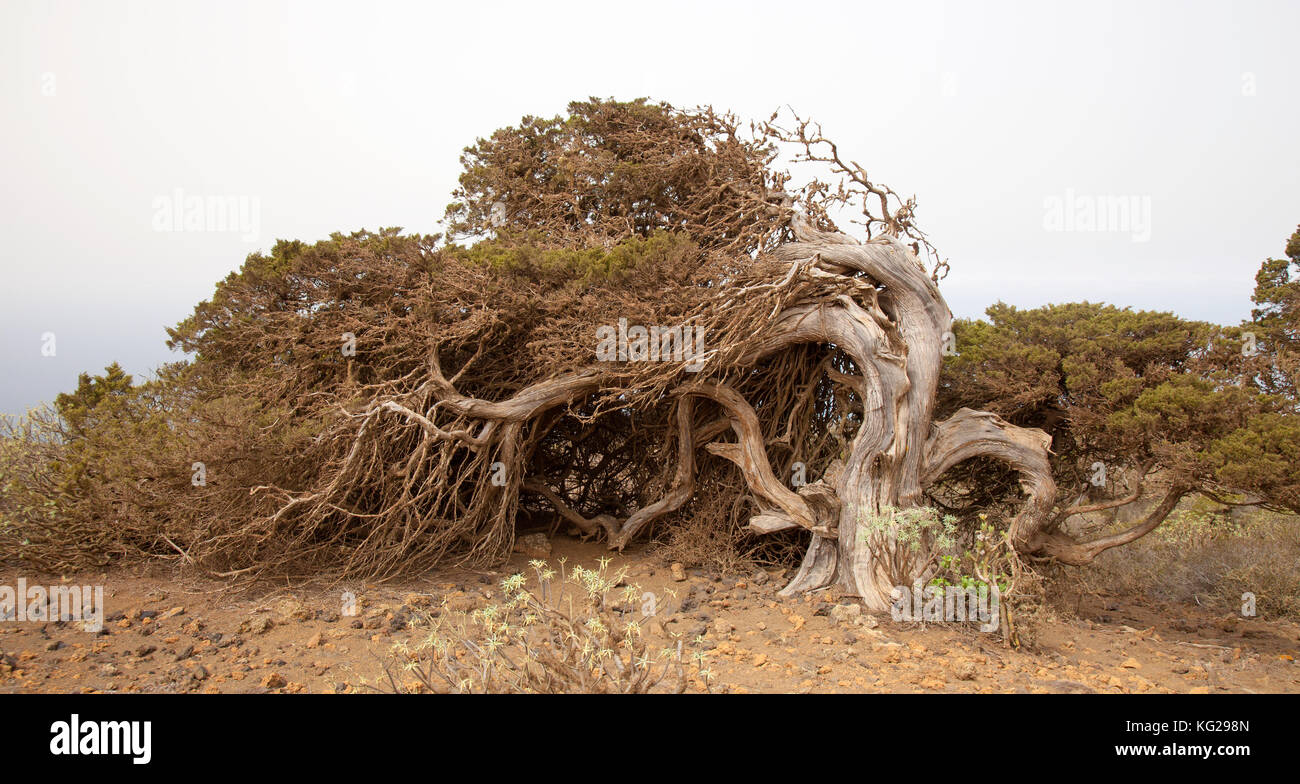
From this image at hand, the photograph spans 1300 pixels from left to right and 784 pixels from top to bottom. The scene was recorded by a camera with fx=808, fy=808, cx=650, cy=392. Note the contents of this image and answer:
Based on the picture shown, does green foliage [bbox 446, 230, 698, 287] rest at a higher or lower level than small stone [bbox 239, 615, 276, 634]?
higher

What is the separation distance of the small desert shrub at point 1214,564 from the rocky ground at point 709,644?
538mm

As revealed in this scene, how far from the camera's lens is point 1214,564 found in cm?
920

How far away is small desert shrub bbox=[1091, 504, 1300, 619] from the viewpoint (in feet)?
27.3

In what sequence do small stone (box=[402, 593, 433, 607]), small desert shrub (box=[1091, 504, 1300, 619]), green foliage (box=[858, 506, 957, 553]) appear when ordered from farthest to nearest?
small desert shrub (box=[1091, 504, 1300, 619]) → small stone (box=[402, 593, 433, 607]) → green foliage (box=[858, 506, 957, 553])

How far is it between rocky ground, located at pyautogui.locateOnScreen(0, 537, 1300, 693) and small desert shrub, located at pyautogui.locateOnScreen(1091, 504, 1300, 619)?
0.54 meters

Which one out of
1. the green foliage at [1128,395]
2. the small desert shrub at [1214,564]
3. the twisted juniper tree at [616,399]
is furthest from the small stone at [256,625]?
the small desert shrub at [1214,564]

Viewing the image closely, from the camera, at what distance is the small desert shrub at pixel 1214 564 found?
8320mm

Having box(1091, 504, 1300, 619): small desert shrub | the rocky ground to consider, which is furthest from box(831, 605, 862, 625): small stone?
box(1091, 504, 1300, 619): small desert shrub

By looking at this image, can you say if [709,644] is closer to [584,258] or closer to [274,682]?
[274,682]

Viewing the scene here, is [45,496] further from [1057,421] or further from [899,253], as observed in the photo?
[1057,421]

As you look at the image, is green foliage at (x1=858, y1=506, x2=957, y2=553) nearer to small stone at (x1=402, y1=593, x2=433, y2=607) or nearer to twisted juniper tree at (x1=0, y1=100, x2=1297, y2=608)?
twisted juniper tree at (x1=0, y1=100, x2=1297, y2=608)

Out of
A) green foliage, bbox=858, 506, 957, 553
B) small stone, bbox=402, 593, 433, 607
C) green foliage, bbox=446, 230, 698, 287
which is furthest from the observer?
green foliage, bbox=446, 230, 698, 287

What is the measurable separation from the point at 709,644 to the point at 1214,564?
672cm
